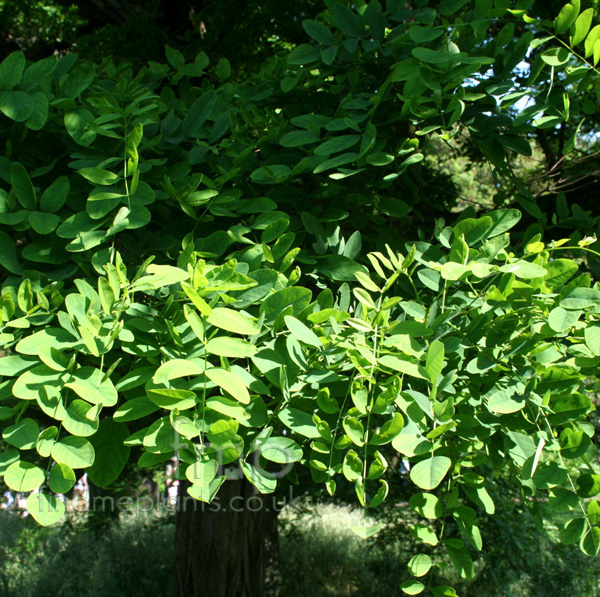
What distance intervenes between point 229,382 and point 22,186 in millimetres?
726

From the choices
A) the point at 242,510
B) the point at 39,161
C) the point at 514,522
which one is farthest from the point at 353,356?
the point at 514,522

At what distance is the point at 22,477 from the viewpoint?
3.13 feet

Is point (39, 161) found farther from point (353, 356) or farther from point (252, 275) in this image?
point (353, 356)

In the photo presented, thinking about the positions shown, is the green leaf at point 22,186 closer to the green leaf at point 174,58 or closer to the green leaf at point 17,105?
the green leaf at point 17,105

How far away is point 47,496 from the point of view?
96 cm

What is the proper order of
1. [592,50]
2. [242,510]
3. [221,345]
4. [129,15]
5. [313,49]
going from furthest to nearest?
[129,15] < [242,510] < [313,49] < [592,50] < [221,345]

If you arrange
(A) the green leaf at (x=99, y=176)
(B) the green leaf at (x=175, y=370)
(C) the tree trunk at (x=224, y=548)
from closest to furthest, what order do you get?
(B) the green leaf at (x=175, y=370) → (A) the green leaf at (x=99, y=176) → (C) the tree trunk at (x=224, y=548)

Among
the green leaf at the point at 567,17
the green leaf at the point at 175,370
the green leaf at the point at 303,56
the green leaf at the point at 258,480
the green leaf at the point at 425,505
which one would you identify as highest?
the green leaf at the point at 303,56

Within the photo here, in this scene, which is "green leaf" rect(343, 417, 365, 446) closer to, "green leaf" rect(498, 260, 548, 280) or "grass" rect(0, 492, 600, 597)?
"green leaf" rect(498, 260, 548, 280)

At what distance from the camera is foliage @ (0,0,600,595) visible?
953 mm

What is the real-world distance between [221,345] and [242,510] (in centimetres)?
233

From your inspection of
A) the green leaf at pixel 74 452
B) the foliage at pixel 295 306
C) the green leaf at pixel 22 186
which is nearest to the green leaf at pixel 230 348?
the foliage at pixel 295 306

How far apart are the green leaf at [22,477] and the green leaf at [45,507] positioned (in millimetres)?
22

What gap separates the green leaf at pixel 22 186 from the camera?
4.08ft
